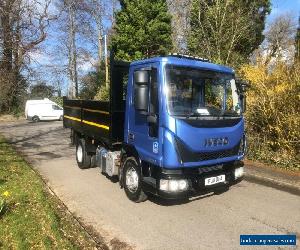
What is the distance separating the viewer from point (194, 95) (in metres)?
6.59

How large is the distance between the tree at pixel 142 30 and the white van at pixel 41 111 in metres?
14.1

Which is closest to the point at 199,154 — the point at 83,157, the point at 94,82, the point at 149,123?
the point at 149,123

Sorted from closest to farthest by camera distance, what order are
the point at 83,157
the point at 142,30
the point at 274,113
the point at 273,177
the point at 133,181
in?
1. the point at 133,181
2. the point at 273,177
3. the point at 83,157
4. the point at 274,113
5. the point at 142,30

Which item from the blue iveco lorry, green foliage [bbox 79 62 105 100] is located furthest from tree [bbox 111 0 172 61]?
the blue iveco lorry

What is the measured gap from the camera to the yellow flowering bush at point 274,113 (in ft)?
34.0

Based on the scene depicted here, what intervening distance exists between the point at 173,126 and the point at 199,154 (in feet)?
2.54

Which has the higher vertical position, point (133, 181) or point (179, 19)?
point (179, 19)

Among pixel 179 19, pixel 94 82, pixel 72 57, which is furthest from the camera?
pixel 72 57

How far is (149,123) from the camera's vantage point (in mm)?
6426

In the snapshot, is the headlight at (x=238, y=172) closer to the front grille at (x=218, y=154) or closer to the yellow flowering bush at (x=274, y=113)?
the front grille at (x=218, y=154)

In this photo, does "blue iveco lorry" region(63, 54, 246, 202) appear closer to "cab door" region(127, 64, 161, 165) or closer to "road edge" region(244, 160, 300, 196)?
"cab door" region(127, 64, 161, 165)

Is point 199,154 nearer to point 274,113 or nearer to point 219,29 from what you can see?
point 274,113

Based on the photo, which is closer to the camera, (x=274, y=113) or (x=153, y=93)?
(x=153, y=93)

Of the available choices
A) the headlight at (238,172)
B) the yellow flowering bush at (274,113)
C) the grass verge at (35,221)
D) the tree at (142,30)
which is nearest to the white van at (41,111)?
the tree at (142,30)
